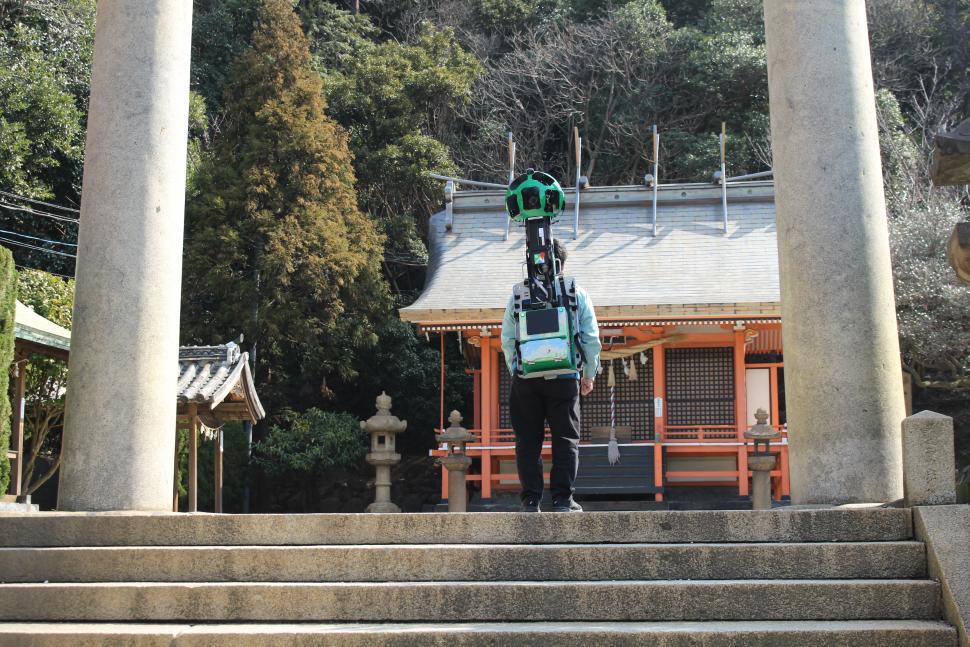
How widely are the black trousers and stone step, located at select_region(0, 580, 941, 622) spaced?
1.18 m

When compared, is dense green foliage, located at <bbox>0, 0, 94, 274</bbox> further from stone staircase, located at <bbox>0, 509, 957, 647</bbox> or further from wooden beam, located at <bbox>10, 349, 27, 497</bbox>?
stone staircase, located at <bbox>0, 509, 957, 647</bbox>

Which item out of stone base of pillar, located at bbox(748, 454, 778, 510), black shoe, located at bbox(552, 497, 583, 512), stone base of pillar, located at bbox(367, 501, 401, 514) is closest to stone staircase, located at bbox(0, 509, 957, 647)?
black shoe, located at bbox(552, 497, 583, 512)

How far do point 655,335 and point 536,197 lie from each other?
1016 centimetres

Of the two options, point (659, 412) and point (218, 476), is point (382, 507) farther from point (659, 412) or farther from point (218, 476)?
point (659, 412)

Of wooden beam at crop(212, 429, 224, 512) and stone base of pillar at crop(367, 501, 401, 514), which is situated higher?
wooden beam at crop(212, 429, 224, 512)

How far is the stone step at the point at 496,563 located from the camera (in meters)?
4.48

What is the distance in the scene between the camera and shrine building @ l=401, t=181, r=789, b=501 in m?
15.0

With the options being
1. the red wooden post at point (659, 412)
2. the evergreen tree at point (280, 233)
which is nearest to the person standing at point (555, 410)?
the red wooden post at point (659, 412)

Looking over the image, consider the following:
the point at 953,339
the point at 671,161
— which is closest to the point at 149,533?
the point at 953,339

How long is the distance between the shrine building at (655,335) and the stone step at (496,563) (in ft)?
33.3

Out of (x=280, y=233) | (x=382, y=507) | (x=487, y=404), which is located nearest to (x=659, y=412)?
(x=487, y=404)

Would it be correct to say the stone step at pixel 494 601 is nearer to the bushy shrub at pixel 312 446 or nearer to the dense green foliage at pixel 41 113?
the bushy shrub at pixel 312 446

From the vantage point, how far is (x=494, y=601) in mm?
4355

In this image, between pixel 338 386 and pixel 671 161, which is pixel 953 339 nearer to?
pixel 671 161
